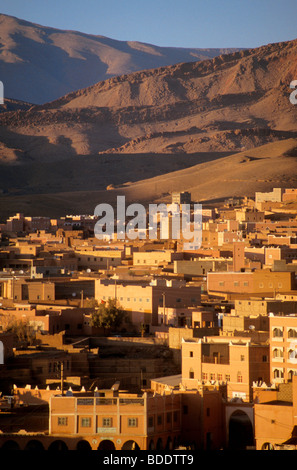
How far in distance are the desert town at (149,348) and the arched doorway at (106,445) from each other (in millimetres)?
36

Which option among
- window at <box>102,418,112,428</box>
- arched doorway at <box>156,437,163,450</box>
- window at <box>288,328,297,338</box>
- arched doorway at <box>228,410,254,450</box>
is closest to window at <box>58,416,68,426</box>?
window at <box>102,418,112,428</box>

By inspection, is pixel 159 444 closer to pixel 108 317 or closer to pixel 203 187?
pixel 108 317

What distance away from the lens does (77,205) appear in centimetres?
13812

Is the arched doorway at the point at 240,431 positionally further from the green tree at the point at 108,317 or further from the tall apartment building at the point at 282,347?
the green tree at the point at 108,317

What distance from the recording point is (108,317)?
4350 centimetres

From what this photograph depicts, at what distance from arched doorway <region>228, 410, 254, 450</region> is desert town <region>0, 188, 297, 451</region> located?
4 centimetres

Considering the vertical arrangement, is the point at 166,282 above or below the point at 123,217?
below

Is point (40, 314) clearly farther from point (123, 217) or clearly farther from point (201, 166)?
point (201, 166)

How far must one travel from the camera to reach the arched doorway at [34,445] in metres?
28.0

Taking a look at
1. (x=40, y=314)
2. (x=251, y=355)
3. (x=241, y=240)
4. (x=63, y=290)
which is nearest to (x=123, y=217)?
(x=241, y=240)

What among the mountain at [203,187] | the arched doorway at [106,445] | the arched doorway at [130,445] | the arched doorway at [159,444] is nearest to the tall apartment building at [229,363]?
the arched doorway at [159,444]

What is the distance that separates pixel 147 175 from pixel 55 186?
15.0 metres

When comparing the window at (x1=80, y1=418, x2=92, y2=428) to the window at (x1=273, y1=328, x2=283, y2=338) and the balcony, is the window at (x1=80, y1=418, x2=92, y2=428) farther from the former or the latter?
the window at (x1=273, y1=328, x2=283, y2=338)

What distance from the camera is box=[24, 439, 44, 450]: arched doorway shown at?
2798 cm
